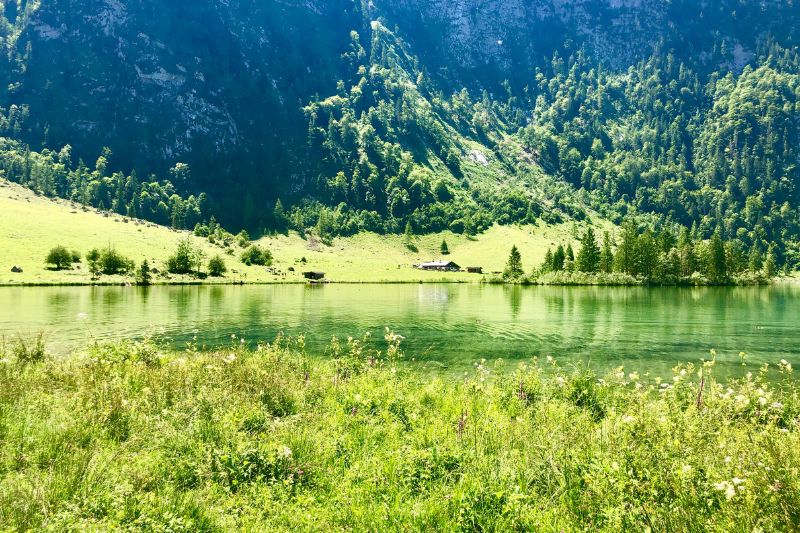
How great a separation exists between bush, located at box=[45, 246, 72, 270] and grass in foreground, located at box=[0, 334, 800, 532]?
152694mm

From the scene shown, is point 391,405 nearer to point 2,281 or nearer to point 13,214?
point 2,281

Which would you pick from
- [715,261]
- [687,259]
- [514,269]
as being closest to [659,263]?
[687,259]

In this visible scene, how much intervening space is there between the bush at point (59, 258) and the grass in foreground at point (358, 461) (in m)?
153

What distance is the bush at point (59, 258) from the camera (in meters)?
142

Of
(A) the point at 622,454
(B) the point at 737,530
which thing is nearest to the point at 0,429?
(A) the point at 622,454

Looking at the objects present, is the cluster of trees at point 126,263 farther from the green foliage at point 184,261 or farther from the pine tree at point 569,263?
the pine tree at point 569,263

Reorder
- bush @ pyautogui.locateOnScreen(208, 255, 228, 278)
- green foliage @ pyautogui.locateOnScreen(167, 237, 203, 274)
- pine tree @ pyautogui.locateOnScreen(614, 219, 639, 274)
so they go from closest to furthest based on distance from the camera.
Answer: 1. green foliage @ pyautogui.locateOnScreen(167, 237, 203, 274)
2. bush @ pyautogui.locateOnScreen(208, 255, 228, 278)
3. pine tree @ pyautogui.locateOnScreen(614, 219, 639, 274)

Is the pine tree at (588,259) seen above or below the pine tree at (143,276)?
above

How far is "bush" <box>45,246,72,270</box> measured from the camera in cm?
14250

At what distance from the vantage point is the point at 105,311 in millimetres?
67250

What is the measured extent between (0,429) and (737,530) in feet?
49.6

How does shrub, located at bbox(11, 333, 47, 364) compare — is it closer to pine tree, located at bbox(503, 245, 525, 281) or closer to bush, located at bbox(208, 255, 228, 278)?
bush, located at bbox(208, 255, 228, 278)

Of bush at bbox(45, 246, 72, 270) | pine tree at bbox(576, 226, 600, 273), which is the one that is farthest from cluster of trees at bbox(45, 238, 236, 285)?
pine tree at bbox(576, 226, 600, 273)

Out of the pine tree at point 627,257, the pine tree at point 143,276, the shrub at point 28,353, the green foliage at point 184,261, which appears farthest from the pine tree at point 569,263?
the shrub at point 28,353
